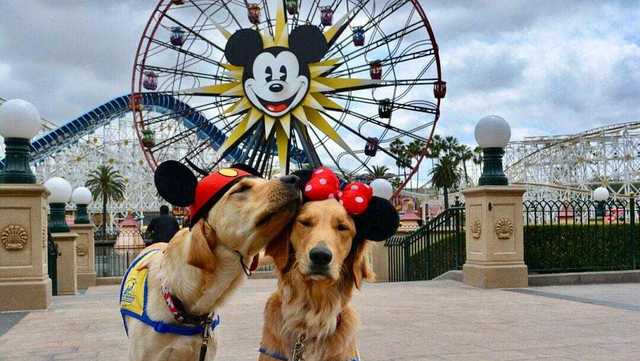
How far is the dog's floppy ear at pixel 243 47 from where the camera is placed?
2341 centimetres

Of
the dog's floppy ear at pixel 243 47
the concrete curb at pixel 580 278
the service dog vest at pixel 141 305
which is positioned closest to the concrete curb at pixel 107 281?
the dog's floppy ear at pixel 243 47

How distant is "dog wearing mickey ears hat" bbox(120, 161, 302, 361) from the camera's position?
112 inches

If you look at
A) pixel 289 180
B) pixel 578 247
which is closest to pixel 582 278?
pixel 578 247

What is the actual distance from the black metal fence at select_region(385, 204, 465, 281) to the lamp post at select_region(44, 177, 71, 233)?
8.25 m

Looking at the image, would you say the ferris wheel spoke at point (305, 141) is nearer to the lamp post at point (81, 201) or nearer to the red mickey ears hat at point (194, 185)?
the lamp post at point (81, 201)

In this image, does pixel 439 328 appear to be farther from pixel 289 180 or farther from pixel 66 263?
pixel 66 263

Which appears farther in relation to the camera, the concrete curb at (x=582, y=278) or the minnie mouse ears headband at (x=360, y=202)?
the concrete curb at (x=582, y=278)

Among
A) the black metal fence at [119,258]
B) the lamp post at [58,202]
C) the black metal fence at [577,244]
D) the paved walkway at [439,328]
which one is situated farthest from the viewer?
the black metal fence at [119,258]

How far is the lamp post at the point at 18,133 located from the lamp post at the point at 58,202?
15.3 feet

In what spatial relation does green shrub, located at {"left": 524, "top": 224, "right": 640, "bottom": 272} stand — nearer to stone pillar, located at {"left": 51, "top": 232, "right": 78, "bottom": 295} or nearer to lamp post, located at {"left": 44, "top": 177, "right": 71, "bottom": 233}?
stone pillar, located at {"left": 51, "top": 232, "right": 78, "bottom": 295}

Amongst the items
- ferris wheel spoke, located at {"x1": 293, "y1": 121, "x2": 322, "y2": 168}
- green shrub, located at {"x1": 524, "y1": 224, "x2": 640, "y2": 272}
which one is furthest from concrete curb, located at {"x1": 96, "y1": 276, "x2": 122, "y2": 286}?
green shrub, located at {"x1": 524, "y1": 224, "x2": 640, "y2": 272}

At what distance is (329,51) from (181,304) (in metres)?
21.2

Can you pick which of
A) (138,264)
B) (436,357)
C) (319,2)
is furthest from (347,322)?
(319,2)

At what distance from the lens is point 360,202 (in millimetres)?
3049
